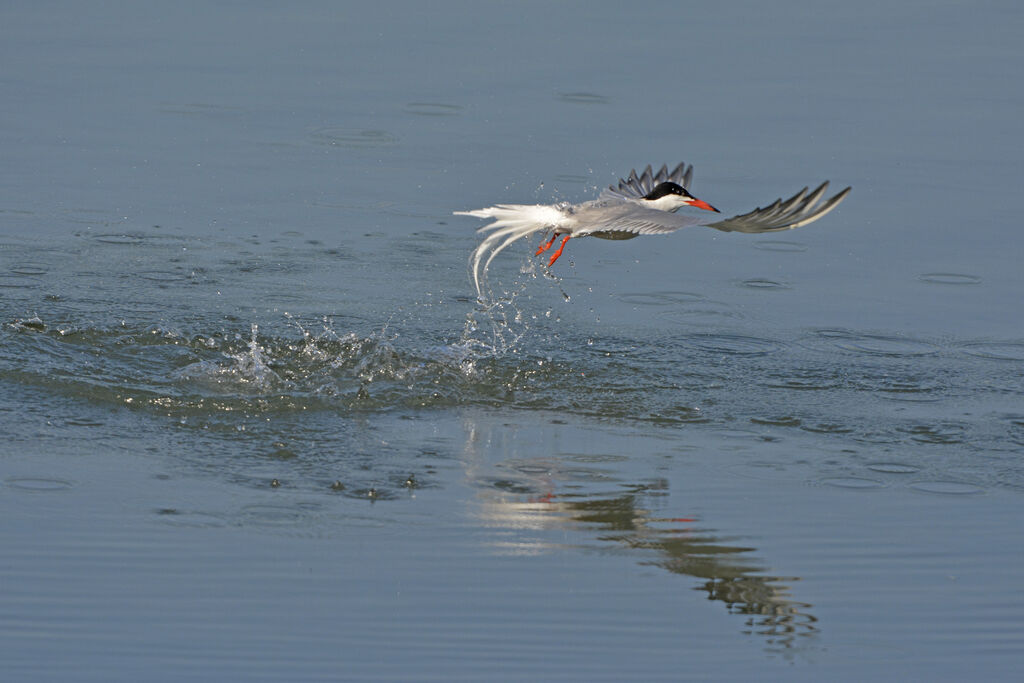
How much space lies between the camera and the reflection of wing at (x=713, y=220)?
7473 millimetres

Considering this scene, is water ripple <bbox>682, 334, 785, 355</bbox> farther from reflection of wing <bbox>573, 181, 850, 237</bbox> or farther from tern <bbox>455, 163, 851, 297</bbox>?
reflection of wing <bbox>573, 181, 850, 237</bbox>

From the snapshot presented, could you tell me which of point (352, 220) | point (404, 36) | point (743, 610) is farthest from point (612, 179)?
point (743, 610)

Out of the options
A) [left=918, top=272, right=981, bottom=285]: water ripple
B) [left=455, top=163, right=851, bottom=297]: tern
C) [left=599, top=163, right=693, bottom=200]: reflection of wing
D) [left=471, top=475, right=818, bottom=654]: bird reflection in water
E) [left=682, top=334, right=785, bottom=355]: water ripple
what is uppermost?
[left=599, top=163, right=693, bottom=200]: reflection of wing

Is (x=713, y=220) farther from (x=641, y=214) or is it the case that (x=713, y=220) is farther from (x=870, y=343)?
(x=870, y=343)

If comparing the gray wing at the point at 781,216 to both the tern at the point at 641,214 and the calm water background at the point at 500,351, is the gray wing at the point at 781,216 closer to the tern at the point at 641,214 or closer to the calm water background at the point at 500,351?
the tern at the point at 641,214

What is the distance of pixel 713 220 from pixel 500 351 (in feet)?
6.37

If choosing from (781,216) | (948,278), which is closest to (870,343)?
(948,278)

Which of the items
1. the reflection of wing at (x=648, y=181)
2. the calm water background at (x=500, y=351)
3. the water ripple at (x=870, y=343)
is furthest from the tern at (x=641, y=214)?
the water ripple at (x=870, y=343)

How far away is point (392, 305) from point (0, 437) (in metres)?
3.14

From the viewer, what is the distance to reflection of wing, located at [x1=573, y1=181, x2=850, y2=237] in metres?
7.47

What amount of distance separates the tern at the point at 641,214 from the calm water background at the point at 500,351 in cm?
74

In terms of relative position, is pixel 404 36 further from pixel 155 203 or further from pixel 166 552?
pixel 166 552

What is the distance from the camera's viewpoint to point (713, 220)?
770 centimetres

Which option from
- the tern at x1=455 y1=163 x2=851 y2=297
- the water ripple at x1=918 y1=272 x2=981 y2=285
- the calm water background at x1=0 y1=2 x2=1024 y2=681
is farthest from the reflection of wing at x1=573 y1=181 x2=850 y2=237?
the water ripple at x1=918 y1=272 x2=981 y2=285
